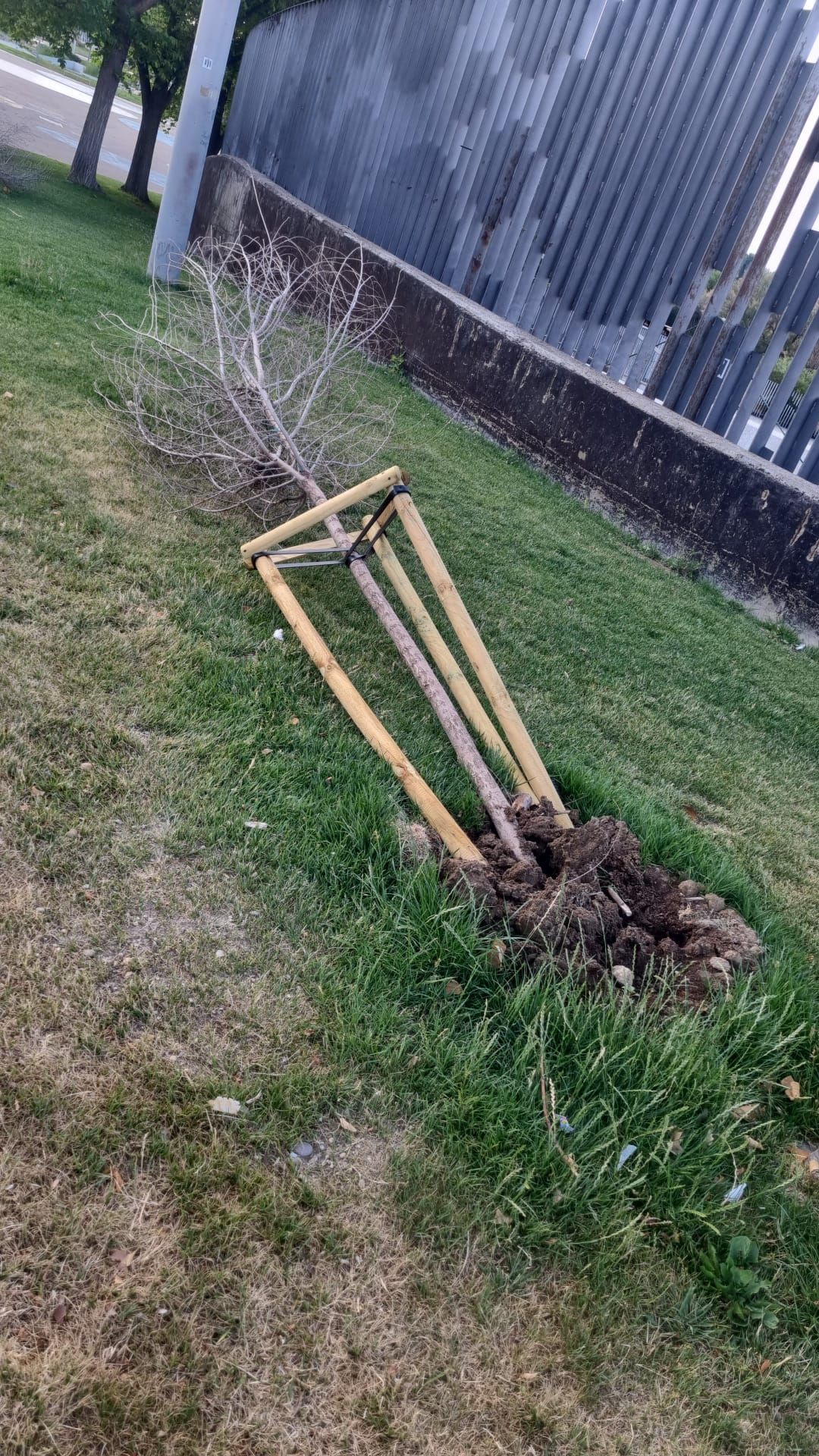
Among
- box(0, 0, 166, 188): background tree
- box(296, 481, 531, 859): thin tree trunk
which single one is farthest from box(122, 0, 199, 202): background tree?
box(296, 481, 531, 859): thin tree trunk

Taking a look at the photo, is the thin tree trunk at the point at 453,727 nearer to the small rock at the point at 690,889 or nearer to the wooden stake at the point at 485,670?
the wooden stake at the point at 485,670

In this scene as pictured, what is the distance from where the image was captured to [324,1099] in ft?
7.33

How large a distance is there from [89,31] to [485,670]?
1779cm

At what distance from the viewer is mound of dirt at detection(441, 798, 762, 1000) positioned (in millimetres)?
2812

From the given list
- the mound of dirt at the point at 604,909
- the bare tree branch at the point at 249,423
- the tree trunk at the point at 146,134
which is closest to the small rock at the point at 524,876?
the mound of dirt at the point at 604,909

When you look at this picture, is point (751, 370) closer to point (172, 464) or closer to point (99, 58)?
point (172, 464)

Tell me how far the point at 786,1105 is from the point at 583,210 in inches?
320

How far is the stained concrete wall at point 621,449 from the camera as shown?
6.61 metres

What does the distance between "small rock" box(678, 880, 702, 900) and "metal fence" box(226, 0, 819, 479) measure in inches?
185

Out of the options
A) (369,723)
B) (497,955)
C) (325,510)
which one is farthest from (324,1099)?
(325,510)

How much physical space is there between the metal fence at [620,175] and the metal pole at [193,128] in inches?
88.2

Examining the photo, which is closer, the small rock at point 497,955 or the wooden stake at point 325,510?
the small rock at point 497,955

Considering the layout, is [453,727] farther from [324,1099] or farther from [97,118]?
[97,118]

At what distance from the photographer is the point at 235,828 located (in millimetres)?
2889
